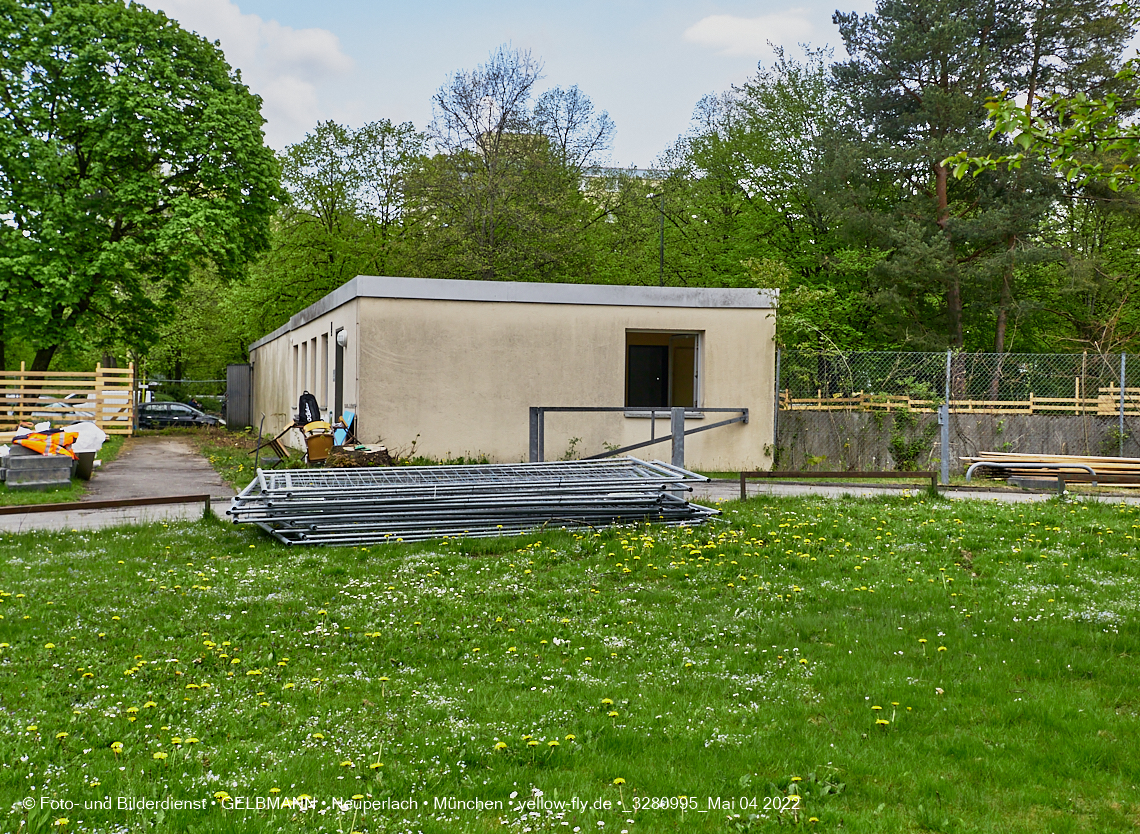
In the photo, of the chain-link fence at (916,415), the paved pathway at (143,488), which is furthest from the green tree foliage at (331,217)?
the chain-link fence at (916,415)

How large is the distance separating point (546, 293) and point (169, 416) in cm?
2734

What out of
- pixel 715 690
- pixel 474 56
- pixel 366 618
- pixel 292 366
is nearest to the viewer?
pixel 715 690

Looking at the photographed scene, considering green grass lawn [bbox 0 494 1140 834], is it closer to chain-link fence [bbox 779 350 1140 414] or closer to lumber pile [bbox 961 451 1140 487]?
lumber pile [bbox 961 451 1140 487]

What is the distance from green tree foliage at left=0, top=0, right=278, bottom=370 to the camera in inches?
1027

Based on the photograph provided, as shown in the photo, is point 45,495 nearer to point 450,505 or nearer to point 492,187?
point 450,505

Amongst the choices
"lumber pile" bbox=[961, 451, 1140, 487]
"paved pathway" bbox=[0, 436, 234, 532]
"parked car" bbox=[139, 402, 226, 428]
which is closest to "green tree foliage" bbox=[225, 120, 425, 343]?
"parked car" bbox=[139, 402, 226, 428]

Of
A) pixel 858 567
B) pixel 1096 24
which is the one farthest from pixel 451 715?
pixel 1096 24

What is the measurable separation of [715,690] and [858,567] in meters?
3.64

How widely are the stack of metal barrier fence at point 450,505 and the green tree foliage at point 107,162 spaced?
62.8ft

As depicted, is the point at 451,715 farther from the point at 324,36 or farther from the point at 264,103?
the point at 264,103

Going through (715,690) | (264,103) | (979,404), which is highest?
(264,103)

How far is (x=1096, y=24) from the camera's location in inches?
1105

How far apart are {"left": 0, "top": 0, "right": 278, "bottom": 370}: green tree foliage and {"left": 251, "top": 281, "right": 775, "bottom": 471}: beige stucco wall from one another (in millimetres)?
12492

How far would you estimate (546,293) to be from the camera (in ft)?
57.6
